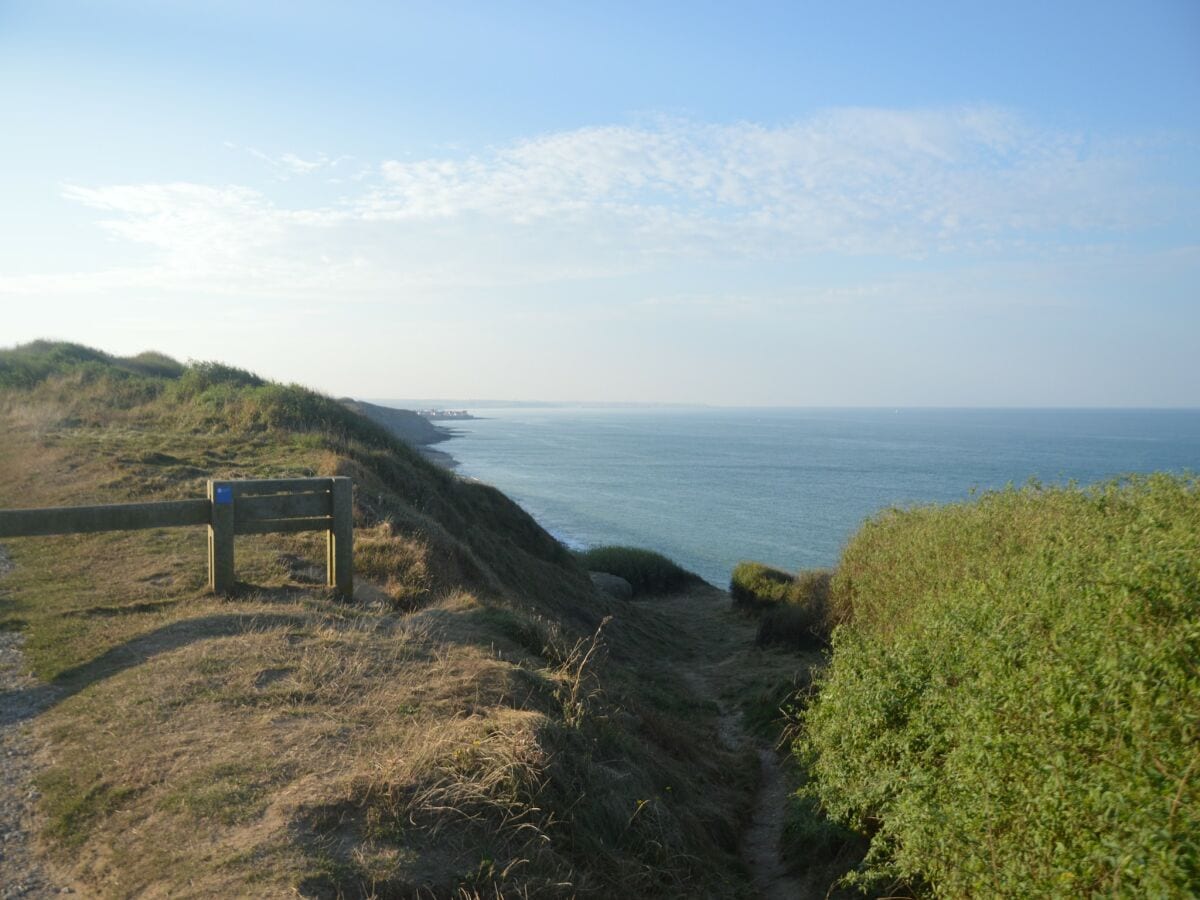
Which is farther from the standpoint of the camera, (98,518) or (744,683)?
(744,683)

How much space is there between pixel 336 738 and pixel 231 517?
3.96 metres

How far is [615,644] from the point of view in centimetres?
2086

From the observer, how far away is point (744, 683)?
18812mm

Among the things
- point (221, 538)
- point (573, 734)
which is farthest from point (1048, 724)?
point (221, 538)

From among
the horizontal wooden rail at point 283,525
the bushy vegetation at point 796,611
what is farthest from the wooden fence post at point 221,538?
the bushy vegetation at point 796,611

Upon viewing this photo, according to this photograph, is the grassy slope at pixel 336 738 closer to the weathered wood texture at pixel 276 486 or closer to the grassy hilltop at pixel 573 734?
the grassy hilltop at pixel 573 734

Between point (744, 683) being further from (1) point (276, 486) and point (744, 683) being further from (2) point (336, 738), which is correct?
(2) point (336, 738)

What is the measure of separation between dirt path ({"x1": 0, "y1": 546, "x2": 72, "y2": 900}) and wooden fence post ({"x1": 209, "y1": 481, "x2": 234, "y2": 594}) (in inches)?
71.3

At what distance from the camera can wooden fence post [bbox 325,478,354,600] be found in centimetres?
965

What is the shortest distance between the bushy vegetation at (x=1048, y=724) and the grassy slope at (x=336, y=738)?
5.88ft

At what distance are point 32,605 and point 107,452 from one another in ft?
28.2

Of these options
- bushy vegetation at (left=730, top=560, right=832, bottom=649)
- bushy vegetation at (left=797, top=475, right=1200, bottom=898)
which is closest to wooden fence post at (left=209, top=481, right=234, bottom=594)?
bushy vegetation at (left=797, top=475, right=1200, bottom=898)

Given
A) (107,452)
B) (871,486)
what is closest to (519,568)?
(107,452)

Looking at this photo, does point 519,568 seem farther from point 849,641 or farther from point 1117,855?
point 1117,855
